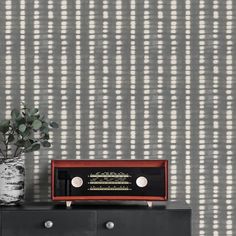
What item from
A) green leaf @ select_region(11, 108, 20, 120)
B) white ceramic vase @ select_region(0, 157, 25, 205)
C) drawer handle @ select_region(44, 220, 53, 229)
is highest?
green leaf @ select_region(11, 108, 20, 120)

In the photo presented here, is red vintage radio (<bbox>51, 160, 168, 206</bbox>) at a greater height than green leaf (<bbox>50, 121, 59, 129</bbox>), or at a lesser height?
lesser

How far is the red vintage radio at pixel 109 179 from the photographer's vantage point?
201cm

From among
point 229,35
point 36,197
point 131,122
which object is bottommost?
point 36,197

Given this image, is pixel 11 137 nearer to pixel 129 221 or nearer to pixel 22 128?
pixel 22 128

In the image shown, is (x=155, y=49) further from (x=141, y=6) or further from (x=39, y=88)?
(x=39, y=88)

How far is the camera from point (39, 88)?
7.34 feet

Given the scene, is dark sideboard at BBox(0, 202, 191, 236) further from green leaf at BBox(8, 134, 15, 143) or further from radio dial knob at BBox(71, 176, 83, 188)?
green leaf at BBox(8, 134, 15, 143)

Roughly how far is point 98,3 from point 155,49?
286 mm

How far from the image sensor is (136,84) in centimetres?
225

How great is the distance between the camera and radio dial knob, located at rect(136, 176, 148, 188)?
6.60 ft

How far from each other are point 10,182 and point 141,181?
46cm

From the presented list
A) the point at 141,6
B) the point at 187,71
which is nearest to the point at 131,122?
the point at 187,71

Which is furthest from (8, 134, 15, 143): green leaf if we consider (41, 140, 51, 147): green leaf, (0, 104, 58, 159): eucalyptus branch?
(41, 140, 51, 147): green leaf

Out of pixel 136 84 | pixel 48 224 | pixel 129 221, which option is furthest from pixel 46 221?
pixel 136 84
